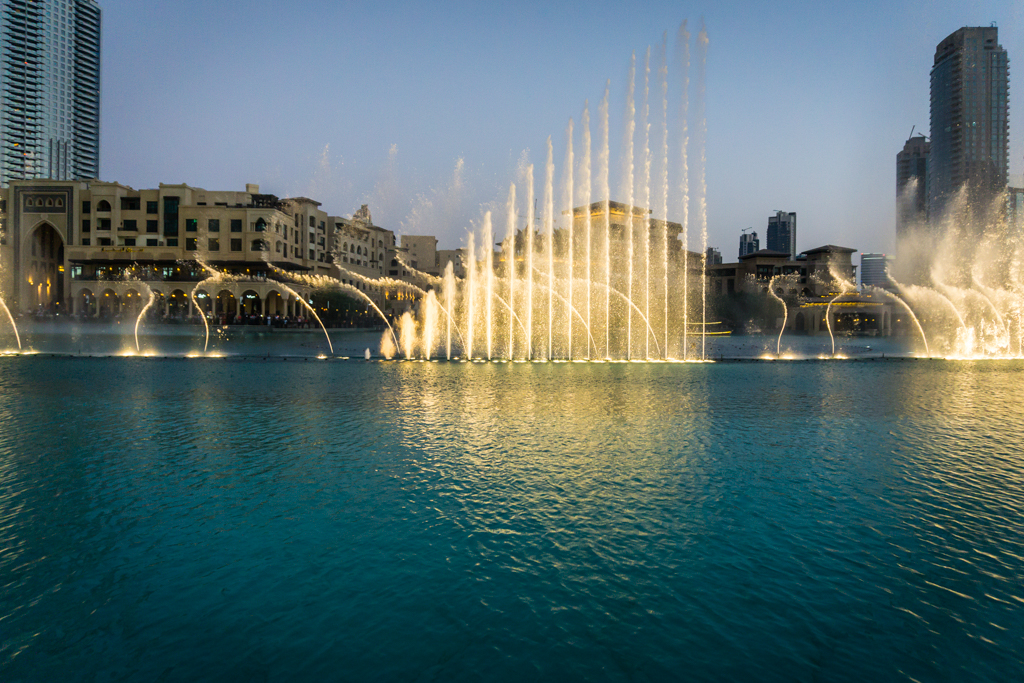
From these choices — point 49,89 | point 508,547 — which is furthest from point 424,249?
point 508,547

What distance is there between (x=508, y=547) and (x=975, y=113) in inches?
9765

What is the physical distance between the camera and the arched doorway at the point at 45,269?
3728 inches

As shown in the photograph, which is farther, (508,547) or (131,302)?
(131,302)

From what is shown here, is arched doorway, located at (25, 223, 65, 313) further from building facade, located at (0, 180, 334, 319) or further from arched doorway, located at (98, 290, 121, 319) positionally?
arched doorway, located at (98, 290, 121, 319)

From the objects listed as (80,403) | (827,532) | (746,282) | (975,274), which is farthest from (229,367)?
(746,282)

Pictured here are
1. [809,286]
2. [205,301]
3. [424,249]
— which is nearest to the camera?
[205,301]

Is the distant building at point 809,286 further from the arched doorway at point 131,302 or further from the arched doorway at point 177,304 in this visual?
the arched doorway at point 131,302

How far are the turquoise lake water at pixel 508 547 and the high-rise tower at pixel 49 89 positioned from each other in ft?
640

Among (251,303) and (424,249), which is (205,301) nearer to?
(251,303)

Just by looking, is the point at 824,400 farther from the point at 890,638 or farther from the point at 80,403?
the point at 80,403

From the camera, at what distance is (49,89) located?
165625mm

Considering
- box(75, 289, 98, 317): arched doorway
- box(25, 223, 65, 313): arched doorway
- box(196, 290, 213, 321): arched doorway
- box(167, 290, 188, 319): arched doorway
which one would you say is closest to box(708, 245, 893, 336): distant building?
box(196, 290, 213, 321): arched doorway

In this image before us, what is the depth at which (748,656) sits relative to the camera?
5.46 meters

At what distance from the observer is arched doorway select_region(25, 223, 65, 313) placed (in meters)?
94.7
